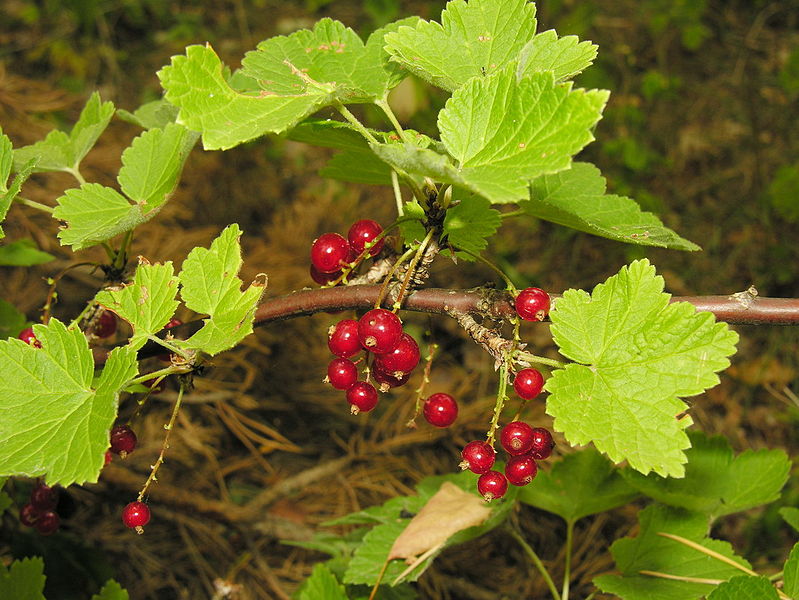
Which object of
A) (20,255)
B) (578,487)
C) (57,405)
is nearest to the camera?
(57,405)

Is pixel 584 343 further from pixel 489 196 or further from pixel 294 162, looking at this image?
pixel 294 162

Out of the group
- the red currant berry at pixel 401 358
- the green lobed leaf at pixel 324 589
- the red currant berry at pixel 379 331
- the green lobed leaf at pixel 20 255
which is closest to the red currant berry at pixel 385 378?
the red currant berry at pixel 401 358

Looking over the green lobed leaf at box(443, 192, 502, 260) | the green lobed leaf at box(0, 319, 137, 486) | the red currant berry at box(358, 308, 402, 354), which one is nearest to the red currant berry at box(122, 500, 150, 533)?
the green lobed leaf at box(0, 319, 137, 486)

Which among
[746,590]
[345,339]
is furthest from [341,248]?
[746,590]

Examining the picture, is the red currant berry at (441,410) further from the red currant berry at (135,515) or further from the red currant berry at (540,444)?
the red currant berry at (135,515)

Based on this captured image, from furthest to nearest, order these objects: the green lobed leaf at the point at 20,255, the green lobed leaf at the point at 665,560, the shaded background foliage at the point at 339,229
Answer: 1. the shaded background foliage at the point at 339,229
2. the green lobed leaf at the point at 20,255
3. the green lobed leaf at the point at 665,560

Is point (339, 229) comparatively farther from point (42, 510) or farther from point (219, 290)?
point (219, 290)

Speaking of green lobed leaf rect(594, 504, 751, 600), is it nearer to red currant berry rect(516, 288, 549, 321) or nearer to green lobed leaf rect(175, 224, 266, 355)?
red currant berry rect(516, 288, 549, 321)
